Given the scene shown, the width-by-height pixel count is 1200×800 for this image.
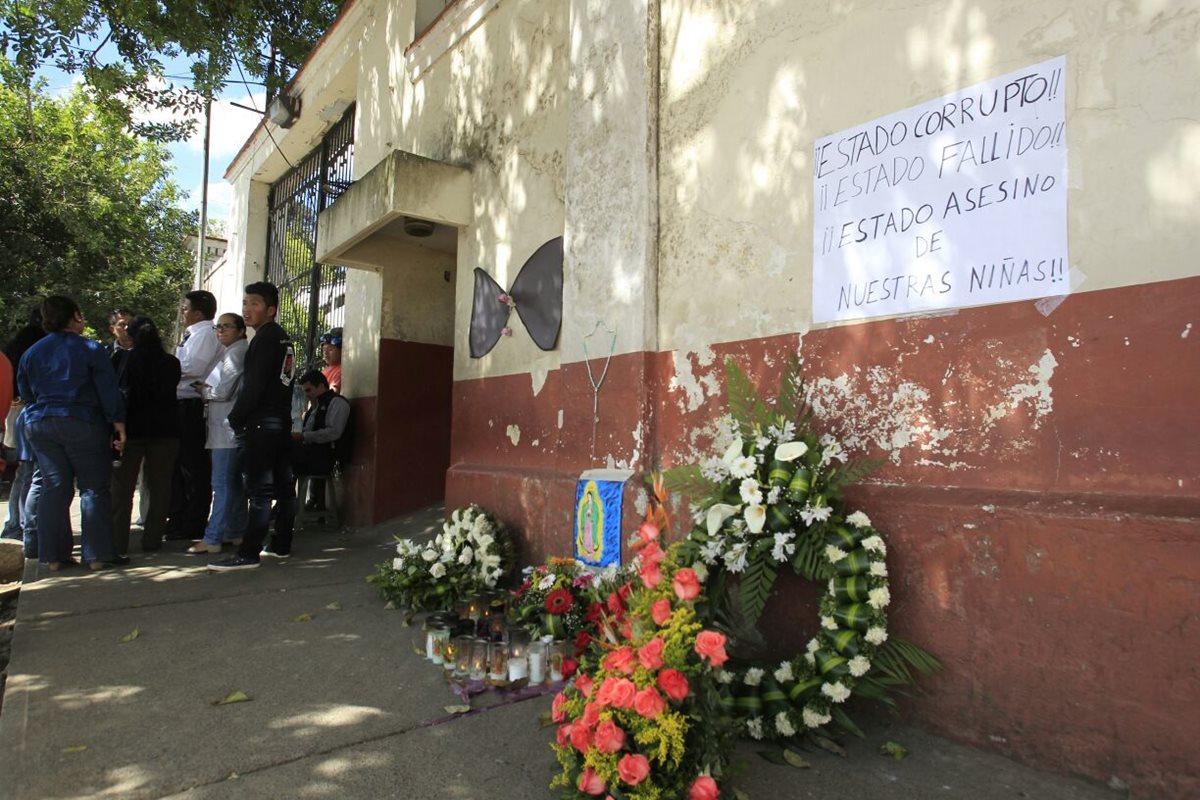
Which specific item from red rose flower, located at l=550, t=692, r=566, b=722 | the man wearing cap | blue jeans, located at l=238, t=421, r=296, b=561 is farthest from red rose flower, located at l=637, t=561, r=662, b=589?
the man wearing cap

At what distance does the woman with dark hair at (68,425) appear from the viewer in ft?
15.1

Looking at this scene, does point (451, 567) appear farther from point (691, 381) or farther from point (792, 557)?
point (792, 557)

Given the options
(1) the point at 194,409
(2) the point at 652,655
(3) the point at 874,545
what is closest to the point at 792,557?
(3) the point at 874,545

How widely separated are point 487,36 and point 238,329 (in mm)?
2872

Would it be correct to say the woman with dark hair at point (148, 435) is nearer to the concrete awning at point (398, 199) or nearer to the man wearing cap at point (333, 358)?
the concrete awning at point (398, 199)

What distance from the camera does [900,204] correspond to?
108 inches

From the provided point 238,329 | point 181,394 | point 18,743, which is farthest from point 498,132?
point 18,743

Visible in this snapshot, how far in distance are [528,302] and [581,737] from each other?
3.19 metres

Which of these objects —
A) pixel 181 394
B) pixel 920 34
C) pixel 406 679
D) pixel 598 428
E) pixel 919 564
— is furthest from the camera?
pixel 181 394

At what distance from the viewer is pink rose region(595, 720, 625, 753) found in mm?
1876

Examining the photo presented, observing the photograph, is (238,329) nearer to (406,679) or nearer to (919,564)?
(406,679)

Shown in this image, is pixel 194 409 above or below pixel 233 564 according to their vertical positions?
above

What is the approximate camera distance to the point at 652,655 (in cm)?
194

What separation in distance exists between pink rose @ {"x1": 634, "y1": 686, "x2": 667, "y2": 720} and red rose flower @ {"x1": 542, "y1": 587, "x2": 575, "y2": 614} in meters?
1.42
